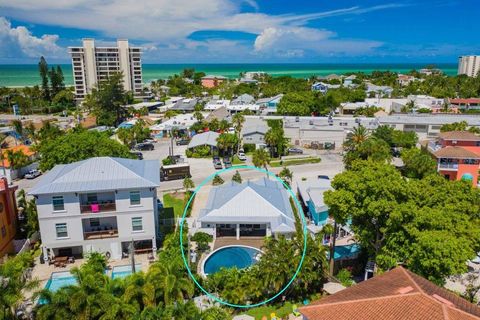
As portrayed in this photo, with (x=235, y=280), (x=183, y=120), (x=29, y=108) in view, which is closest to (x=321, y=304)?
(x=235, y=280)

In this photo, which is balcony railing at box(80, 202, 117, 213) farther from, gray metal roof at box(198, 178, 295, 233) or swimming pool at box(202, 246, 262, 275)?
swimming pool at box(202, 246, 262, 275)

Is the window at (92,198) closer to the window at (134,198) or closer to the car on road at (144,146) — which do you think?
the window at (134,198)

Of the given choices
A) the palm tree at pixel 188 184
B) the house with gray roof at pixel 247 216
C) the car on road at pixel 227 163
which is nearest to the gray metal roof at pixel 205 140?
the car on road at pixel 227 163

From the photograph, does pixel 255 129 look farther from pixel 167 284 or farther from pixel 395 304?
pixel 395 304

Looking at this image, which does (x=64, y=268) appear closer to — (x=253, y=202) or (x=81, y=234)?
(x=81, y=234)

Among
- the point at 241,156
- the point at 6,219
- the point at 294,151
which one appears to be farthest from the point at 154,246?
the point at 294,151

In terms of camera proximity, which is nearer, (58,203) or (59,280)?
(59,280)

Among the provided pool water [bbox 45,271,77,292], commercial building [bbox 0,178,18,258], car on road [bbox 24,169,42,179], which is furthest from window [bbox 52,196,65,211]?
car on road [bbox 24,169,42,179]

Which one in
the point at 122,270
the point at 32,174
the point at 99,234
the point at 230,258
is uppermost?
the point at 99,234
